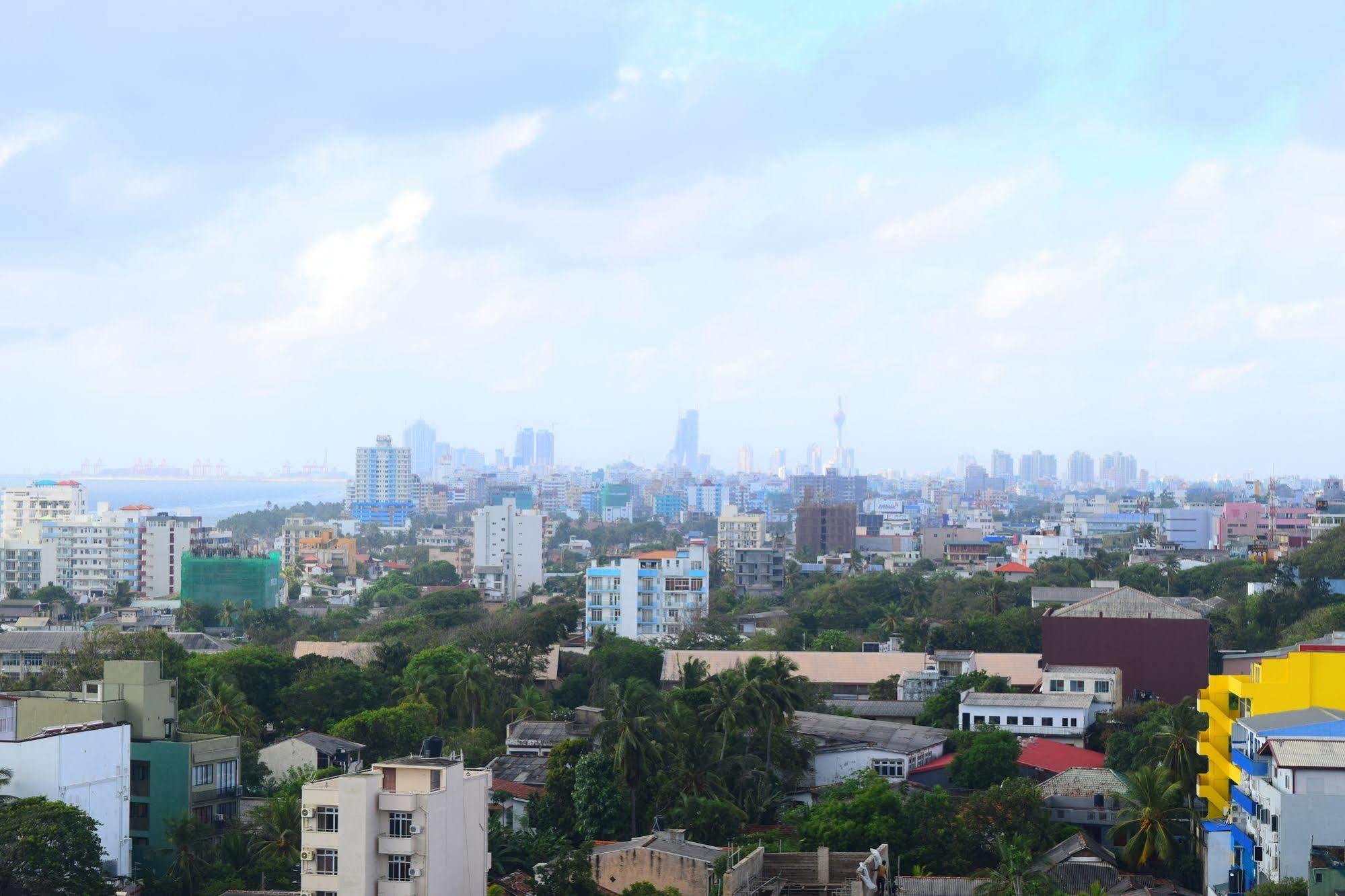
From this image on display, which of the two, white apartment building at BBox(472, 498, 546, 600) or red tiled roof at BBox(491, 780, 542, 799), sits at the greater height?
white apartment building at BBox(472, 498, 546, 600)

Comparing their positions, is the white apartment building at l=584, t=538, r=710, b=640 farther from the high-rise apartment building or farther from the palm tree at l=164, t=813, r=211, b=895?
the high-rise apartment building

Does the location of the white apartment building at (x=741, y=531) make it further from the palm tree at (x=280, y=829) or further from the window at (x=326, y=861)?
the window at (x=326, y=861)

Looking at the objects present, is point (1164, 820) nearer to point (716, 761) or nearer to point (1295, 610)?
point (716, 761)

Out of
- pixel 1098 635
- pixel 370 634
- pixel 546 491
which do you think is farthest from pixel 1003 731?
pixel 546 491

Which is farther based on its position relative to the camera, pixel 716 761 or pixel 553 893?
pixel 716 761

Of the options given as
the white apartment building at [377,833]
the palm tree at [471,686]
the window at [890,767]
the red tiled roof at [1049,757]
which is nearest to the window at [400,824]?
the white apartment building at [377,833]

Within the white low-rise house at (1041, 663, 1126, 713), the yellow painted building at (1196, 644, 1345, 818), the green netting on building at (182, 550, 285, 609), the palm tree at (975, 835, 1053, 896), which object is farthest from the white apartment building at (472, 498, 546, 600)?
the palm tree at (975, 835, 1053, 896)
